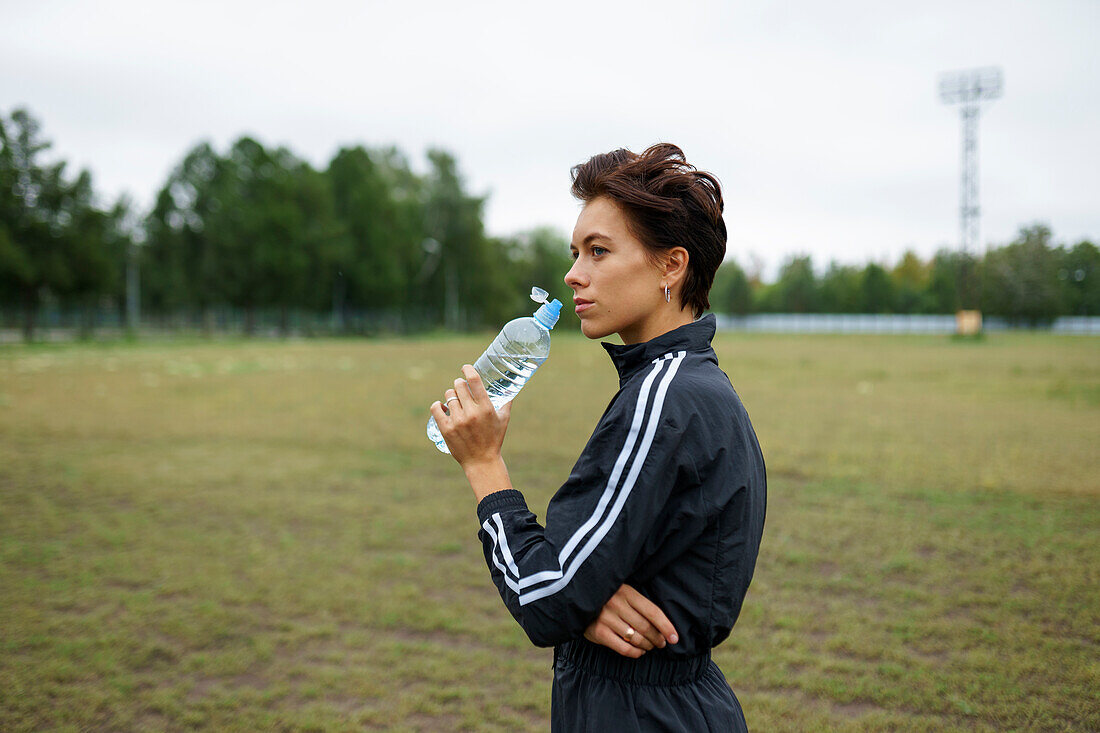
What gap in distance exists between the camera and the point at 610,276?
1687 millimetres

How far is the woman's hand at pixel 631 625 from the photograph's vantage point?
1.51m

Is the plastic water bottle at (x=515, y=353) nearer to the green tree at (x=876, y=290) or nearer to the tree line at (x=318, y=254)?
the tree line at (x=318, y=254)

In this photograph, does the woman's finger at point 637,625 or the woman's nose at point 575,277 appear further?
the woman's nose at point 575,277

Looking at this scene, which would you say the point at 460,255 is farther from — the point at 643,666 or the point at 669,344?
the point at 643,666

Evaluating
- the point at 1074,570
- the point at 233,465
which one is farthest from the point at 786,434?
the point at 233,465

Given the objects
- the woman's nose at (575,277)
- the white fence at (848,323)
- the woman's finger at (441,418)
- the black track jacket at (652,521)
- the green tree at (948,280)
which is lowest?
the black track jacket at (652,521)

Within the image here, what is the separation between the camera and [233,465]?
10.3 meters

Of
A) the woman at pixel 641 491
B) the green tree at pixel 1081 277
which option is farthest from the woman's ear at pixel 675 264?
the green tree at pixel 1081 277

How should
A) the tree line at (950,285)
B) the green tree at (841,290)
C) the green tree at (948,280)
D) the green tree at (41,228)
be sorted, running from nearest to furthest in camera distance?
the tree line at (950,285), the green tree at (41,228), the green tree at (948,280), the green tree at (841,290)

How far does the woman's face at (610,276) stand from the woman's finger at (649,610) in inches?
22.4

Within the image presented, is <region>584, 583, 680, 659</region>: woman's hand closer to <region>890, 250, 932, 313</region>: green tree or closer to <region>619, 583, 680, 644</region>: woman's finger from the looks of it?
<region>619, 583, 680, 644</region>: woman's finger

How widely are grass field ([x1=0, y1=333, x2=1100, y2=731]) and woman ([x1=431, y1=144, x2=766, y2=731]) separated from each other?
259cm

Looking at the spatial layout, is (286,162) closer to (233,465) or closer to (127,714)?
(233,465)

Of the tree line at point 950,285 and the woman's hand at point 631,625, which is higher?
the tree line at point 950,285
